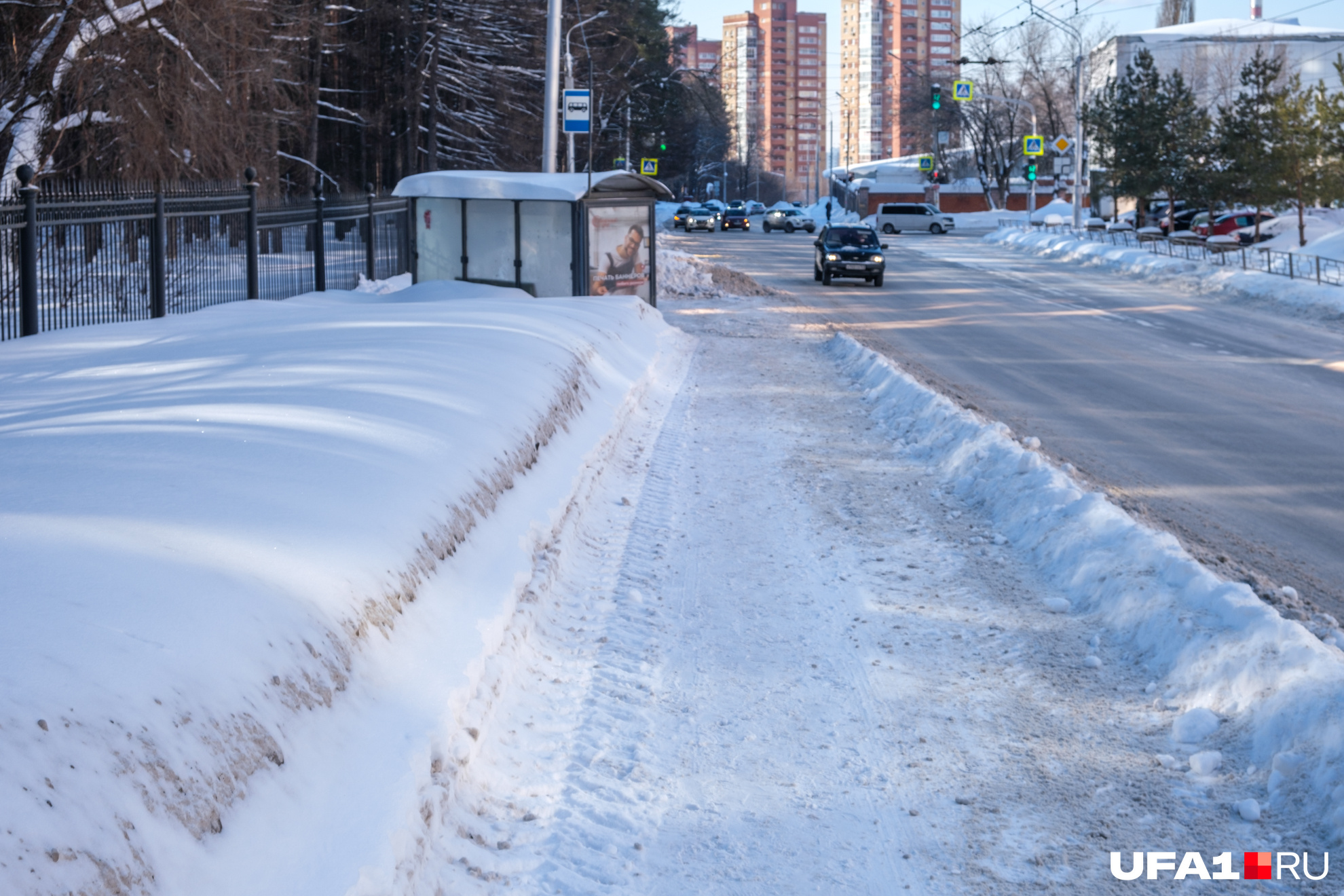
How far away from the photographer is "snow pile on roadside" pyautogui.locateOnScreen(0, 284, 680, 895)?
3.38 metres

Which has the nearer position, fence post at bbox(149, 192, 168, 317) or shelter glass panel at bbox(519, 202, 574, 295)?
fence post at bbox(149, 192, 168, 317)

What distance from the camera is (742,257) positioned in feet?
154

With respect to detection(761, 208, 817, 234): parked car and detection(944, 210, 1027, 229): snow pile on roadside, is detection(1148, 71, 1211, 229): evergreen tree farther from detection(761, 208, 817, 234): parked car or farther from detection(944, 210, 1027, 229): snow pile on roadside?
detection(944, 210, 1027, 229): snow pile on roadside

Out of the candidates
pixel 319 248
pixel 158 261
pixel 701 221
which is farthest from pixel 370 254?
pixel 701 221

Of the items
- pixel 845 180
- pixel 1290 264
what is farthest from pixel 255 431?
pixel 845 180

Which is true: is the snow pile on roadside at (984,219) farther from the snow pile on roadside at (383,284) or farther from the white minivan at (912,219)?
the snow pile on roadside at (383,284)

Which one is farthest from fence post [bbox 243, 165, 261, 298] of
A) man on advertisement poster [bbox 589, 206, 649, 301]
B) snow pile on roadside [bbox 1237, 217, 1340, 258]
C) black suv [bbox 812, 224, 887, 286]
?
snow pile on roadside [bbox 1237, 217, 1340, 258]

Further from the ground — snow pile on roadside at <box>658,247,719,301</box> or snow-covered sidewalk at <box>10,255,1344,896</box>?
snow pile on roadside at <box>658,247,719,301</box>

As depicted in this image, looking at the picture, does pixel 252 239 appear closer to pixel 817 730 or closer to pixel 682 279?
pixel 682 279

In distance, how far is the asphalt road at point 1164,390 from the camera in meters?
8.82

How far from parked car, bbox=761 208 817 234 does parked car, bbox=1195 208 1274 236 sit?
2386 cm

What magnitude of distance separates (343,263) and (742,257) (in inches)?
1032

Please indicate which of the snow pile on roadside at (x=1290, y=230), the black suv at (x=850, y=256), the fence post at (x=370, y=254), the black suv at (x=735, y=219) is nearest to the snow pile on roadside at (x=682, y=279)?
the black suv at (x=850, y=256)

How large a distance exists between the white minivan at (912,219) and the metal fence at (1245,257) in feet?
58.0
